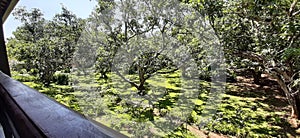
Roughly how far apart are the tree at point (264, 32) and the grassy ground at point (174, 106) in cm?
82

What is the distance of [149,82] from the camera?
18.2 ft

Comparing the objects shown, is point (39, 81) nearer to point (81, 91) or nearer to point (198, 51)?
point (81, 91)

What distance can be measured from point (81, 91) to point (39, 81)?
4.92 ft

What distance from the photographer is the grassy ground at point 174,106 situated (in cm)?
412

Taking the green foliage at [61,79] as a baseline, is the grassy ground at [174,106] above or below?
below

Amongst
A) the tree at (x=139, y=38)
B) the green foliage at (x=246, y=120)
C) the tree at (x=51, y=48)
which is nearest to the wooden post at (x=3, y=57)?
the green foliage at (x=246, y=120)

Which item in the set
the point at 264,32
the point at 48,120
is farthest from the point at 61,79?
the point at 48,120

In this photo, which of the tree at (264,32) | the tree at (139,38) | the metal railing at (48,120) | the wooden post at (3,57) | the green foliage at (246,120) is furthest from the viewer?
the tree at (139,38)

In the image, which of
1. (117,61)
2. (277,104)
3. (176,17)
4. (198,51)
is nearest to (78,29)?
(117,61)

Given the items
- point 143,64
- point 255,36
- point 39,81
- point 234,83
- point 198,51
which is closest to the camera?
point 255,36

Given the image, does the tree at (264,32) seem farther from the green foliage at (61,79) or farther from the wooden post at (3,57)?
the green foliage at (61,79)

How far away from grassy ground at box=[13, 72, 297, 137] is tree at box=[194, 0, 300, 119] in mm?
822

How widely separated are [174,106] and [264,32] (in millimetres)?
2442

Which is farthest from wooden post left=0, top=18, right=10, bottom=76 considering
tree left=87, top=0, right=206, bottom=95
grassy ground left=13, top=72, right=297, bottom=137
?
tree left=87, top=0, right=206, bottom=95
